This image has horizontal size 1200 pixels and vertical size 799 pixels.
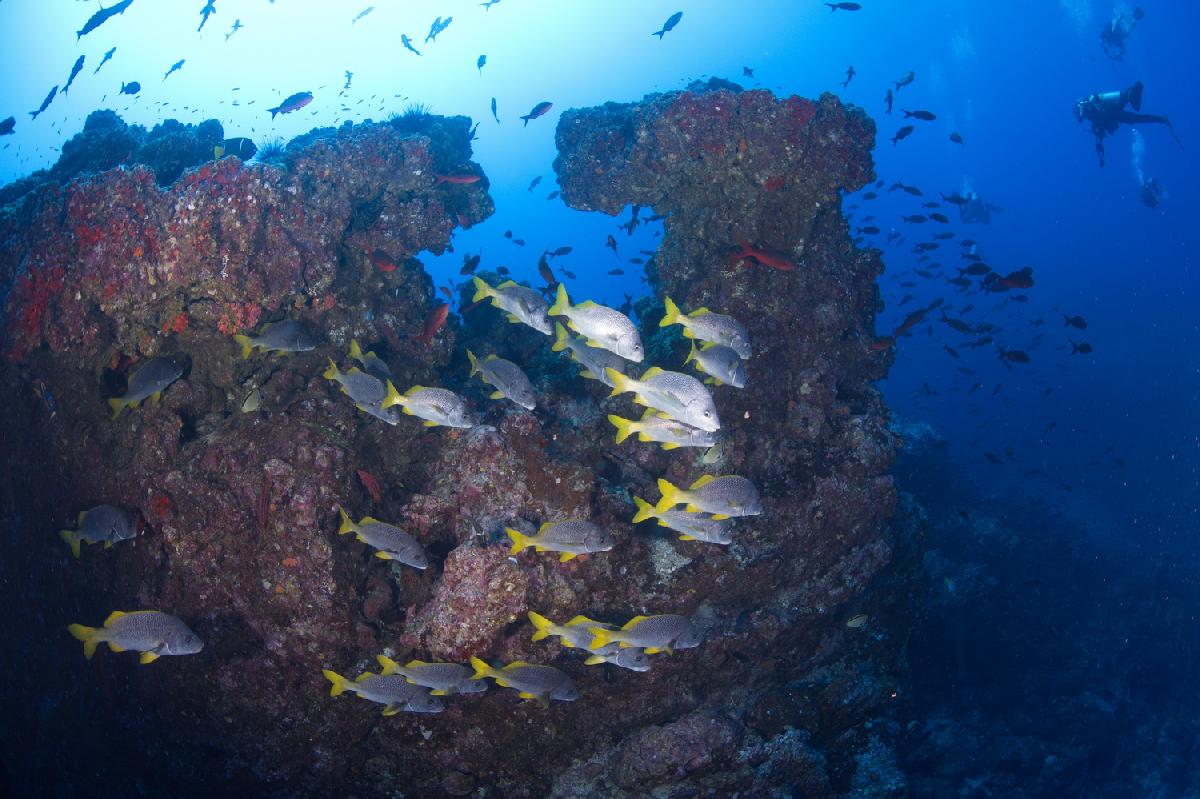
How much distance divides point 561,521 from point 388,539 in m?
1.72

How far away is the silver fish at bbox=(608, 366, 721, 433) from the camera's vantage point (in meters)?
5.00

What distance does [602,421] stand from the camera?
7688mm

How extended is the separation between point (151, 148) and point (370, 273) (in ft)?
16.4

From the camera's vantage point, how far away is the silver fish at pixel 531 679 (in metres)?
5.24

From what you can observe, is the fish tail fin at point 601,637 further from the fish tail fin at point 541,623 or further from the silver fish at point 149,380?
the silver fish at point 149,380

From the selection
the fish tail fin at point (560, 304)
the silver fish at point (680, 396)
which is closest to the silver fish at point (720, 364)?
the silver fish at point (680, 396)

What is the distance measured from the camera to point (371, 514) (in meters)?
6.43

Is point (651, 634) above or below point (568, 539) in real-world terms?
below

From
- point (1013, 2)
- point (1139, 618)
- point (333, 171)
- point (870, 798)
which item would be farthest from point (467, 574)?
point (1013, 2)

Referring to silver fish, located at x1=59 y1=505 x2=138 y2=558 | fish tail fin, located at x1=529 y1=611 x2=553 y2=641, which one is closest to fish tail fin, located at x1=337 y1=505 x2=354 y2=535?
fish tail fin, located at x1=529 y1=611 x2=553 y2=641

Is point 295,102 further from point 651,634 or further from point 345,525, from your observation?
point 651,634

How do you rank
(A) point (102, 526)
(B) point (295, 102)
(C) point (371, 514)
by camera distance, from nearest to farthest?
(A) point (102, 526), (C) point (371, 514), (B) point (295, 102)

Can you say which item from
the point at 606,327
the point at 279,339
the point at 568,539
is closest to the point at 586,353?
the point at 606,327

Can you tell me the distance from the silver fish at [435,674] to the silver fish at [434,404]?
228 centimetres
